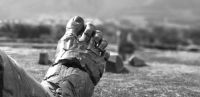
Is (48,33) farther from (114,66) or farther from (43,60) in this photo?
(114,66)

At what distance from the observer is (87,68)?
2.72 metres

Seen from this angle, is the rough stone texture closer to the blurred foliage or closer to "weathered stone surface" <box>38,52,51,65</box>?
"weathered stone surface" <box>38,52,51,65</box>

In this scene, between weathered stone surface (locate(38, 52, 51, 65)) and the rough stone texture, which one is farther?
weathered stone surface (locate(38, 52, 51, 65))

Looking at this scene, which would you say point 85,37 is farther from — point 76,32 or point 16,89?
point 16,89

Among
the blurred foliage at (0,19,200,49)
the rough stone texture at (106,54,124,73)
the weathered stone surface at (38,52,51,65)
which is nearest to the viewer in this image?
the rough stone texture at (106,54,124,73)

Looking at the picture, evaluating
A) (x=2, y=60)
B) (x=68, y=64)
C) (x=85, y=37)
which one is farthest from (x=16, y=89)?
(x=85, y=37)

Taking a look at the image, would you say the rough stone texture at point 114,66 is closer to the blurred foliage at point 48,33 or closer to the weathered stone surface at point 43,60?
the weathered stone surface at point 43,60

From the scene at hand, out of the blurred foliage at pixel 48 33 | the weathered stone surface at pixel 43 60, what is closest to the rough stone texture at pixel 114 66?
the weathered stone surface at pixel 43 60

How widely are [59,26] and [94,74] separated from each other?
985 inches

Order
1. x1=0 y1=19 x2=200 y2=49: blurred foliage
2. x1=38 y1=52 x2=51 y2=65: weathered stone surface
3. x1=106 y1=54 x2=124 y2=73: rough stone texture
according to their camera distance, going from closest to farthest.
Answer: x1=106 y1=54 x2=124 y2=73: rough stone texture < x1=38 y1=52 x2=51 y2=65: weathered stone surface < x1=0 y1=19 x2=200 y2=49: blurred foliage

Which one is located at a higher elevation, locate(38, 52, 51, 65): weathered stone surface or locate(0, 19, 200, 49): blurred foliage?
locate(38, 52, 51, 65): weathered stone surface

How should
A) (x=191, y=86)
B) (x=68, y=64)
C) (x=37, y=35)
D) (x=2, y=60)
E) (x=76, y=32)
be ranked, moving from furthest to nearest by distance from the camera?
(x=37, y=35) → (x=191, y=86) → (x=76, y=32) → (x=68, y=64) → (x=2, y=60)

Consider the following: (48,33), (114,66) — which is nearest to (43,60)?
(114,66)

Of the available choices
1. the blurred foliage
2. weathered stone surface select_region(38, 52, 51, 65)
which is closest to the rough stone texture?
weathered stone surface select_region(38, 52, 51, 65)
